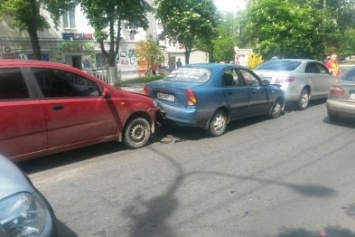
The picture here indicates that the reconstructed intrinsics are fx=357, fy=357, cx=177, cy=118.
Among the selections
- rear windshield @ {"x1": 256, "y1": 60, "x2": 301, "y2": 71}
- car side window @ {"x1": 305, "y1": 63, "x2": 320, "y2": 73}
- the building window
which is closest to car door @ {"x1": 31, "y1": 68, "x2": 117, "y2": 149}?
rear windshield @ {"x1": 256, "y1": 60, "x2": 301, "y2": 71}

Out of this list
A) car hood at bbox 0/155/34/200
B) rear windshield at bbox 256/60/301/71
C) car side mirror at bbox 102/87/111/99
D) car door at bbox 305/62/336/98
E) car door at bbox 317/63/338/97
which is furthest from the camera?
car door at bbox 317/63/338/97

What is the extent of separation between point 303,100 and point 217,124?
14.2 feet

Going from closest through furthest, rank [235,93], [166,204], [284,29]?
[166,204]
[235,93]
[284,29]

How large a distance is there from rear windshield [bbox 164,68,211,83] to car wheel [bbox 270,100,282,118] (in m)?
2.60

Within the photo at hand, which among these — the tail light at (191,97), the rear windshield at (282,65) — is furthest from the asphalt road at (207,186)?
the rear windshield at (282,65)

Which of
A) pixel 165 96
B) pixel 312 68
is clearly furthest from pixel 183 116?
pixel 312 68

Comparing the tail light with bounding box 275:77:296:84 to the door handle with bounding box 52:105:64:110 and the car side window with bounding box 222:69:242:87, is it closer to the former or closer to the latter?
the car side window with bounding box 222:69:242:87

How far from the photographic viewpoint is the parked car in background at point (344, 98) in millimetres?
7891

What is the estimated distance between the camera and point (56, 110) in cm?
525

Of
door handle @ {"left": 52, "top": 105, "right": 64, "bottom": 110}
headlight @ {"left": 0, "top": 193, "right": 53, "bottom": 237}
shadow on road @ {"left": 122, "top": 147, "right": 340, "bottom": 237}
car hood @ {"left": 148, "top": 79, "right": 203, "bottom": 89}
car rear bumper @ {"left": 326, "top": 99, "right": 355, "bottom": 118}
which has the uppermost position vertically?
car hood @ {"left": 148, "top": 79, "right": 203, "bottom": 89}

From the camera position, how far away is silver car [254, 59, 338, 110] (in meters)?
9.99

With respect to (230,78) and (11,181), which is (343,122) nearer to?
(230,78)

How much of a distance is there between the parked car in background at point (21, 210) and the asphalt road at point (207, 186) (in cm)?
111

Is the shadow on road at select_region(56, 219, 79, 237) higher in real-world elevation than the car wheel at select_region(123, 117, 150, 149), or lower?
lower
